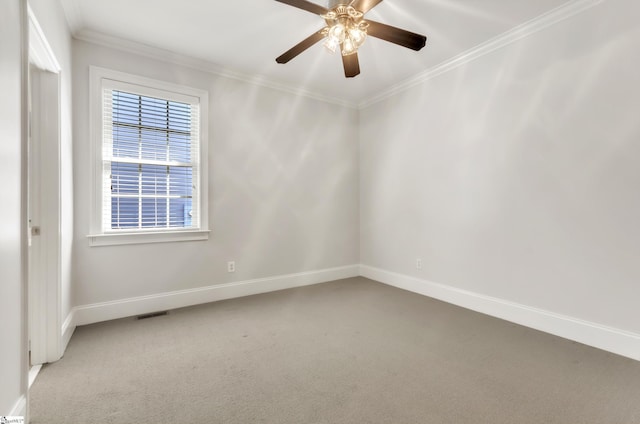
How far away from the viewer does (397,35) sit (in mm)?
1979

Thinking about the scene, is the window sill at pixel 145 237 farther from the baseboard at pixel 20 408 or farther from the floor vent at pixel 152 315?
the baseboard at pixel 20 408

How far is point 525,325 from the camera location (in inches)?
106

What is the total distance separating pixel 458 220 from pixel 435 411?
2.18 metres

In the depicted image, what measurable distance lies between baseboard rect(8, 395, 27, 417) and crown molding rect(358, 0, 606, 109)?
4.30 m

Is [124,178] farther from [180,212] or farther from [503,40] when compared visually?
[503,40]

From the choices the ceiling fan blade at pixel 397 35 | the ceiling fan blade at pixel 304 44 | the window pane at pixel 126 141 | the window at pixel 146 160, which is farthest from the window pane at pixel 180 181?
the ceiling fan blade at pixel 397 35

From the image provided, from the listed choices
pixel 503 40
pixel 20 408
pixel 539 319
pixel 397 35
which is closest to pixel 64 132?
pixel 20 408

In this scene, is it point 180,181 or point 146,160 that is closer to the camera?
point 146,160

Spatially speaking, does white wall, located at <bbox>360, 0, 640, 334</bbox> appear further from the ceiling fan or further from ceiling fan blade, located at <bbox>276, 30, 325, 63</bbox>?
ceiling fan blade, located at <bbox>276, 30, 325, 63</bbox>

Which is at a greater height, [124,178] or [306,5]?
[306,5]

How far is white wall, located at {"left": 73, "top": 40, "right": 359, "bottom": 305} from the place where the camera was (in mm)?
2773

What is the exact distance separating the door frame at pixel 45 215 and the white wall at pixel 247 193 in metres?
0.70

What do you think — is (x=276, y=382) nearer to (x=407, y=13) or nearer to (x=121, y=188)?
(x=121, y=188)

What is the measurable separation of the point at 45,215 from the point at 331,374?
7.37ft
